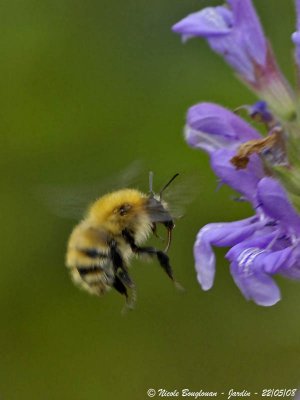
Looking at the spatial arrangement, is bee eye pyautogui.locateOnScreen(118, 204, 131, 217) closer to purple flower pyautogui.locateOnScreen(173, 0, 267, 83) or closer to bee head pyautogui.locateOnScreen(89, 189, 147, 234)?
bee head pyautogui.locateOnScreen(89, 189, 147, 234)

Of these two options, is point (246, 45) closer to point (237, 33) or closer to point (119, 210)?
point (237, 33)

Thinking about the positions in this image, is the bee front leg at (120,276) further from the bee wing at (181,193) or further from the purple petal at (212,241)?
the purple petal at (212,241)

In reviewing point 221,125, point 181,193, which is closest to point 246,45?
point 221,125

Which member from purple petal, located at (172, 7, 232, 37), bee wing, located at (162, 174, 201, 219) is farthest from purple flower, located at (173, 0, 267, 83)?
bee wing, located at (162, 174, 201, 219)

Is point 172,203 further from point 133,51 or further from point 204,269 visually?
point 133,51

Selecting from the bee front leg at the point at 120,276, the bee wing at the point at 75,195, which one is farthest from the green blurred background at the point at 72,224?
the bee front leg at the point at 120,276

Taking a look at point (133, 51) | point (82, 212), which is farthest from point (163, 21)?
point (82, 212)
